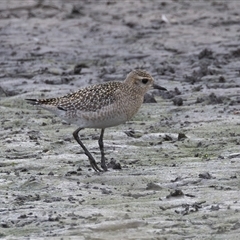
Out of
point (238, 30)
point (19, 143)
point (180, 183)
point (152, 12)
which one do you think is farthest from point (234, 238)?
point (152, 12)

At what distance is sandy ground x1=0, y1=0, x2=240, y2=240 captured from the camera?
7.58 meters

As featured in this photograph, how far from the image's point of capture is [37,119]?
41.3 ft

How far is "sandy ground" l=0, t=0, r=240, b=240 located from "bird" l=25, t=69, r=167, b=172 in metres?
0.42

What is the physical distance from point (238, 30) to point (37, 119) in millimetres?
7681

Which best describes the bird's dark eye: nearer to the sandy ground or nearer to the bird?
the bird

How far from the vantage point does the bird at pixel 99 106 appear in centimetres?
996

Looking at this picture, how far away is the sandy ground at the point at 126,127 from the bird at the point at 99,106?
423 mm

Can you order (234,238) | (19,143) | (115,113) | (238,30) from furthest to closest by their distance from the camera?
(238,30) → (19,143) → (115,113) → (234,238)

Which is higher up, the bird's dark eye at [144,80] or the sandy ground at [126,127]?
the bird's dark eye at [144,80]

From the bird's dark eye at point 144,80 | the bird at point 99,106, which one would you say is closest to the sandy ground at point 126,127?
the bird at point 99,106

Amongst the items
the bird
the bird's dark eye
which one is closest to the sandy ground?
the bird

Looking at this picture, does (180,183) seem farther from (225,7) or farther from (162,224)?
(225,7)

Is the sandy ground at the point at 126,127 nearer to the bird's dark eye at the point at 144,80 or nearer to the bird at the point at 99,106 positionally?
the bird at the point at 99,106

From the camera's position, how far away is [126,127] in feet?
39.4
